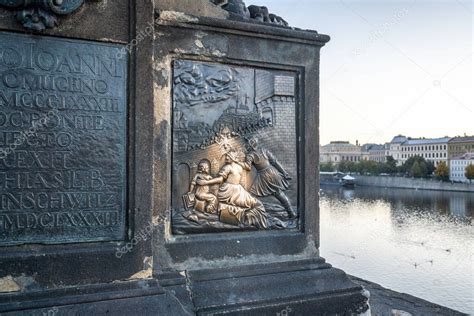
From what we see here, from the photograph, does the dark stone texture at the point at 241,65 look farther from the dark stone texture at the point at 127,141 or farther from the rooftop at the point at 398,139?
the rooftop at the point at 398,139

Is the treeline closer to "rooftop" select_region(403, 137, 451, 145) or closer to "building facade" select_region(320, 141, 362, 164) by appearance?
"rooftop" select_region(403, 137, 451, 145)

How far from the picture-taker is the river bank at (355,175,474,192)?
61.7 meters

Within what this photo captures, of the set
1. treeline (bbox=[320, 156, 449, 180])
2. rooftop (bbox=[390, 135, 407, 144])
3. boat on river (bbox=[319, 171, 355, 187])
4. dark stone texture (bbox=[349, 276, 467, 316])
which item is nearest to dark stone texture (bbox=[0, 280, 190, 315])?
dark stone texture (bbox=[349, 276, 467, 316])

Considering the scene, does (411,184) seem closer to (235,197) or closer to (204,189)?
(235,197)

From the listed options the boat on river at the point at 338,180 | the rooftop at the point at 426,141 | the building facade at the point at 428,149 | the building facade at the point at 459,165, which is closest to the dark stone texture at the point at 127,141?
the boat on river at the point at 338,180

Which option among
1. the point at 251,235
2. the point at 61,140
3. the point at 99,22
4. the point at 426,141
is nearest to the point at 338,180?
the point at 426,141

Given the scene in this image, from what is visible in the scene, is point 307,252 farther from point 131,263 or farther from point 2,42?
point 2,42

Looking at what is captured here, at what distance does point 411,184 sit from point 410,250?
51.7 metres

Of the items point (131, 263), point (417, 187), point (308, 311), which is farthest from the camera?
point (417, 187)

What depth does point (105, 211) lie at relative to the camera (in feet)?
12.0

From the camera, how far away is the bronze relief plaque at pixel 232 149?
4148 millimetres

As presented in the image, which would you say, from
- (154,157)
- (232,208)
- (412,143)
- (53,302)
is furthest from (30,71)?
(412,143)

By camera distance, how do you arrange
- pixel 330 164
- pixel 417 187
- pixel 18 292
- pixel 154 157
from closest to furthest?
pixel 18 292
pixel 154 157
pixel 417 187
pixel 330 164

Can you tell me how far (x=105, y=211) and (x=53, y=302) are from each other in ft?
2.49
